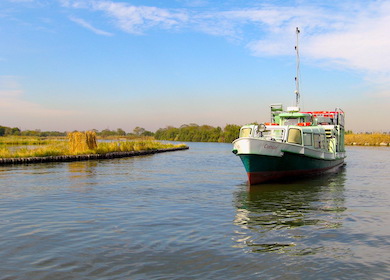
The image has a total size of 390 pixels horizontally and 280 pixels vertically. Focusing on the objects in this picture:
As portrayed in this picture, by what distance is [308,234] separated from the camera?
11617 mm

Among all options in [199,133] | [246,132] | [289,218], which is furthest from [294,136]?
[199,133]

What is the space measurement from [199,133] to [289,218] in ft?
492

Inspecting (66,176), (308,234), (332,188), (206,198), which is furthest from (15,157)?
(308,234)

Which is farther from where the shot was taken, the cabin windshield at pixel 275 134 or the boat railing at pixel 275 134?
the cabin windshield at pixel 275 134

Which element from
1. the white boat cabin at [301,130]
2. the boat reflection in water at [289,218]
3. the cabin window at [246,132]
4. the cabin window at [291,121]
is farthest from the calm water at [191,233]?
the cabin window at [291,121]

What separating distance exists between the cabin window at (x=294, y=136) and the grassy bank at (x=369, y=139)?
88626 mm

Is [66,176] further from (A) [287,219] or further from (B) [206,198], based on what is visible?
(A) [287,219]

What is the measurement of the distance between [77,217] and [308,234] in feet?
25.9

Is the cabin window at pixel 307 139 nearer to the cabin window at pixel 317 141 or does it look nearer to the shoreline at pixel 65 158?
the cabin window at pixel 317 141

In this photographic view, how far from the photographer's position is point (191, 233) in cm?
1141

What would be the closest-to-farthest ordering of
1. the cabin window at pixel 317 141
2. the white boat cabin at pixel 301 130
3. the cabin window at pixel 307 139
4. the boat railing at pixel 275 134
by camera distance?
1. the white boat cabin at pixel 301 130
2. the boat railing at pixel 275 134
3. the cabin window at pixel 307 139
4. the cabin window at pixel 317 141

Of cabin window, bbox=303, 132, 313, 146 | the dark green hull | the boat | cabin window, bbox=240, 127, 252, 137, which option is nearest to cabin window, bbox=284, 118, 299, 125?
the boat

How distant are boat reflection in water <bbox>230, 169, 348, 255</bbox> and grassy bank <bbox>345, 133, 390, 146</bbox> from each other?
3602 inches

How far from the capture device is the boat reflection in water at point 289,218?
10.5 metres
